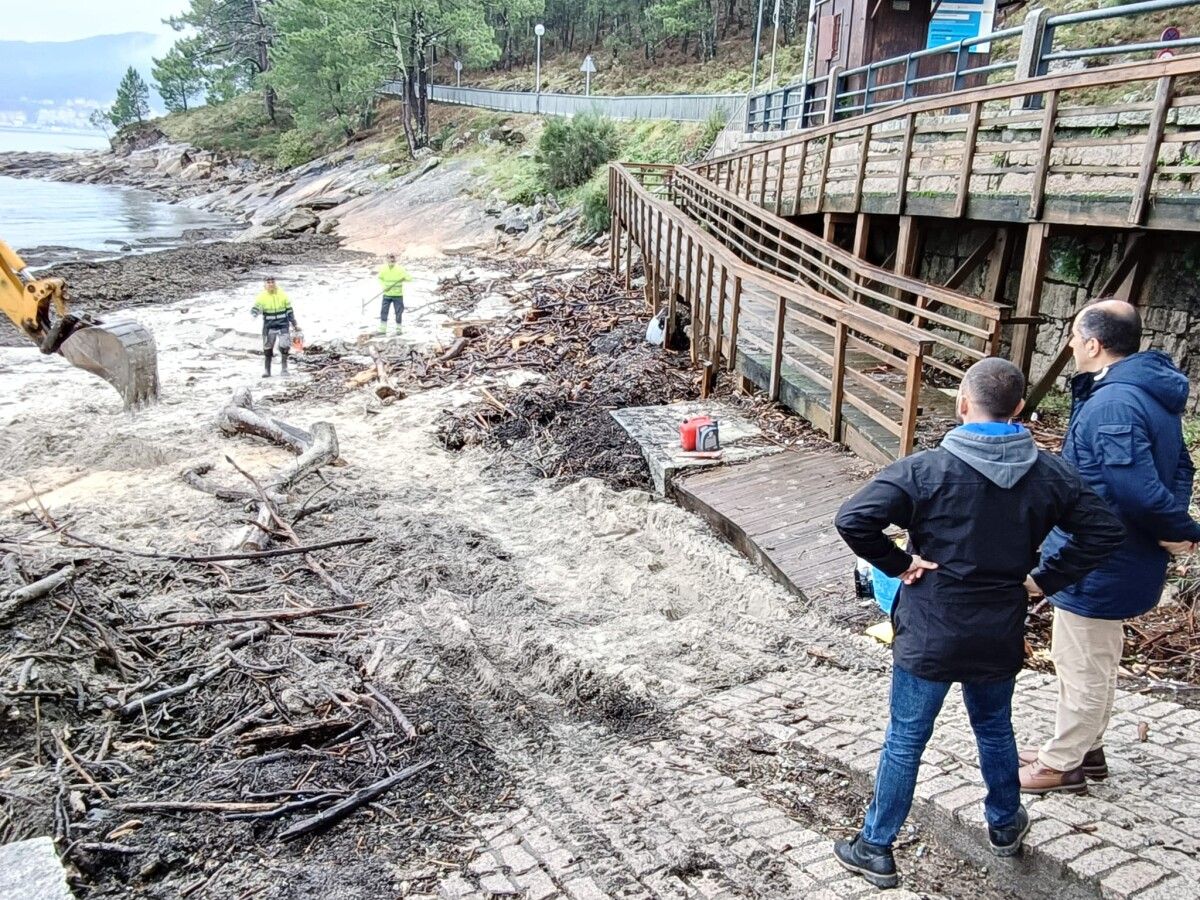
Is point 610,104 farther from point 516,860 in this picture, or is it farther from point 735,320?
point 516,860

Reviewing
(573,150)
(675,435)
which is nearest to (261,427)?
(675,435)

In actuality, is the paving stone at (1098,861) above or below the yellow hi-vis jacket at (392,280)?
below

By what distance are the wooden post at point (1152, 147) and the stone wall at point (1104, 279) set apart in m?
0.76

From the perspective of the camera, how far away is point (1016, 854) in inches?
127

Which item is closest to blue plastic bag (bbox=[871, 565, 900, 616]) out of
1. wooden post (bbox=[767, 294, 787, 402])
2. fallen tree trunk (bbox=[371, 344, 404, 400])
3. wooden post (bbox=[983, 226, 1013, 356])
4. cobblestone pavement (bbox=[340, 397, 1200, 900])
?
cobblestone pavement (bbox=[340, 397, 1200, 900])

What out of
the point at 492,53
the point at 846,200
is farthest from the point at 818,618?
the point at 492,53

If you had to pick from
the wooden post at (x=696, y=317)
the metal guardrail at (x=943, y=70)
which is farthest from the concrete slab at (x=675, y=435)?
the metal guardrail at (x=943, y=70)

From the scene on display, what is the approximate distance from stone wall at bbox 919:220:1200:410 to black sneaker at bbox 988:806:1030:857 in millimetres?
5841

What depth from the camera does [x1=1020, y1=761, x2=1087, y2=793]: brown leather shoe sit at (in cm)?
354

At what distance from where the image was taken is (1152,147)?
6777 millimetres

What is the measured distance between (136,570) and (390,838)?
12.8ft

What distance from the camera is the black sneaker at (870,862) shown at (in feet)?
10.4

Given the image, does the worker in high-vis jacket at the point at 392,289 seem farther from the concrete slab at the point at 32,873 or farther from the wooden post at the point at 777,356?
the concrete slab at the point at 32,873

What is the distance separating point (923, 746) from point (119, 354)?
1121 cm
